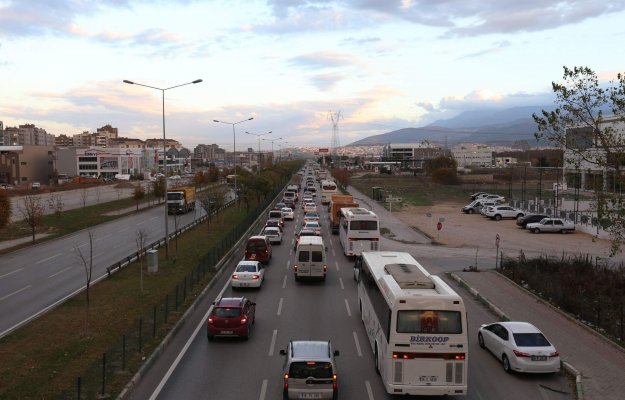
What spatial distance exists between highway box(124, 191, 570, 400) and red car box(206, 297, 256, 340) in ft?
1.20

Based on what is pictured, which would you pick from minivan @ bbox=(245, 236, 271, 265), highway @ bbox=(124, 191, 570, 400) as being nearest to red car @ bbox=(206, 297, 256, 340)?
highway @ bbox=(124, 191, 570, 400)

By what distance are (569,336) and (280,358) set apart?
32.3 feet

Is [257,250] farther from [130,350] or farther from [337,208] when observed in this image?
[337,208]

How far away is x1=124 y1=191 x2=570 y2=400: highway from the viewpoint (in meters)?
13.9

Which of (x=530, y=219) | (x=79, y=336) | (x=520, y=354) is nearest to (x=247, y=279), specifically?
(x=79, y=336)

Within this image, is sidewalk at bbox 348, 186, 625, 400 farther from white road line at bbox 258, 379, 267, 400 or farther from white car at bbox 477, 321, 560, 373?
white road line at bbox 258, 379, 267, 400

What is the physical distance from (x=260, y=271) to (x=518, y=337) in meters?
13.3

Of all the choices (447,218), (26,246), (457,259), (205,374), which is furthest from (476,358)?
(447,218)

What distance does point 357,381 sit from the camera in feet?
47.6

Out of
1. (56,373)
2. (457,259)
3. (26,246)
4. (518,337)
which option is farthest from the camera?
(26,246)

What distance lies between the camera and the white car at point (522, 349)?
14.9 m

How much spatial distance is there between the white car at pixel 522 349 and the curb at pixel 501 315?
45cm

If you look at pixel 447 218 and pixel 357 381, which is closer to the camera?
pixel 357 381

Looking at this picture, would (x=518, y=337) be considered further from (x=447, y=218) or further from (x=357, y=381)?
(x=447, y=218)
